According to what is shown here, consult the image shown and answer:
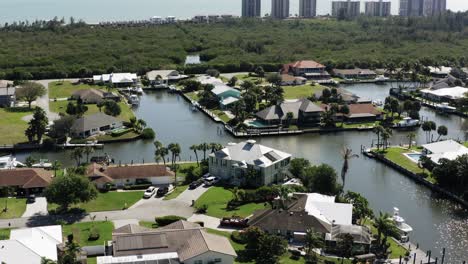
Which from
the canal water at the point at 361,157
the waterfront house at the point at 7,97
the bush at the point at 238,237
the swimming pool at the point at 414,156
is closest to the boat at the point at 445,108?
the canal water at the point at 361,157

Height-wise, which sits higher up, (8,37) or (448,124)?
(8,37)

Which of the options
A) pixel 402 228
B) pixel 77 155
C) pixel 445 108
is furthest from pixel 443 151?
pixel 77 155

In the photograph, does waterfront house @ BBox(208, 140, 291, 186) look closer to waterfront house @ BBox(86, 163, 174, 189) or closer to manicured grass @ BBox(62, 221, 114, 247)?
waterfront house @ BBox(86, 163, 174, 189)

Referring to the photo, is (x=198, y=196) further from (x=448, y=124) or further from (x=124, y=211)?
(x=448, y=124)

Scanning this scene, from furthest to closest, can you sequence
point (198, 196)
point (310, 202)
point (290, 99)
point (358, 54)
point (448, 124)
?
point (358, 54) → point (290, 99) → point (448, 124) → point (198, 196) → point (310, 202)

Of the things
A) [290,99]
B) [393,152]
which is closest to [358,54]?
[290,99]

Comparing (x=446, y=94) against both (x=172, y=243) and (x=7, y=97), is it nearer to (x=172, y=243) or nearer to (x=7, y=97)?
(x=7, y=97)

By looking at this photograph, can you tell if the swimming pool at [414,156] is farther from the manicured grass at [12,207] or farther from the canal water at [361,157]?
the manicured grass at [12,207]

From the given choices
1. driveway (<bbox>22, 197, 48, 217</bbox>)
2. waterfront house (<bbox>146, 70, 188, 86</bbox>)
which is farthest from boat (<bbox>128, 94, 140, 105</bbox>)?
driveway (<bbox>22, 197, 48, 217</bbox>)
